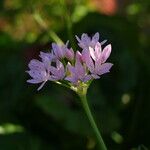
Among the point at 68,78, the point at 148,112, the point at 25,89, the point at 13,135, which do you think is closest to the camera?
the point at 68,78

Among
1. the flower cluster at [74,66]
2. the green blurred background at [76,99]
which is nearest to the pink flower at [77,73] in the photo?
the flower cluster at [74,66]

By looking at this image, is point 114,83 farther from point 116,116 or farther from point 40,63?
point 40,63

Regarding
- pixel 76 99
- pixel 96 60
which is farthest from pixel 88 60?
pixel 76 99

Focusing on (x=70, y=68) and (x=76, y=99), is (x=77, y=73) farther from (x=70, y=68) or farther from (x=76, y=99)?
(x=76, y=99)

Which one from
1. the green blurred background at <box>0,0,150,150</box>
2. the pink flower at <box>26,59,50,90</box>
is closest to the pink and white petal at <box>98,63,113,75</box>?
the pink flower at <box>26,59,50,90</box>

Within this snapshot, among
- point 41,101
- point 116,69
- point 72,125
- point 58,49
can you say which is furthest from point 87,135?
point 58,49

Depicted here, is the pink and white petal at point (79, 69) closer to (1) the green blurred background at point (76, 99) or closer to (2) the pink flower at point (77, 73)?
(2) the pink flower at point (77, 73)
